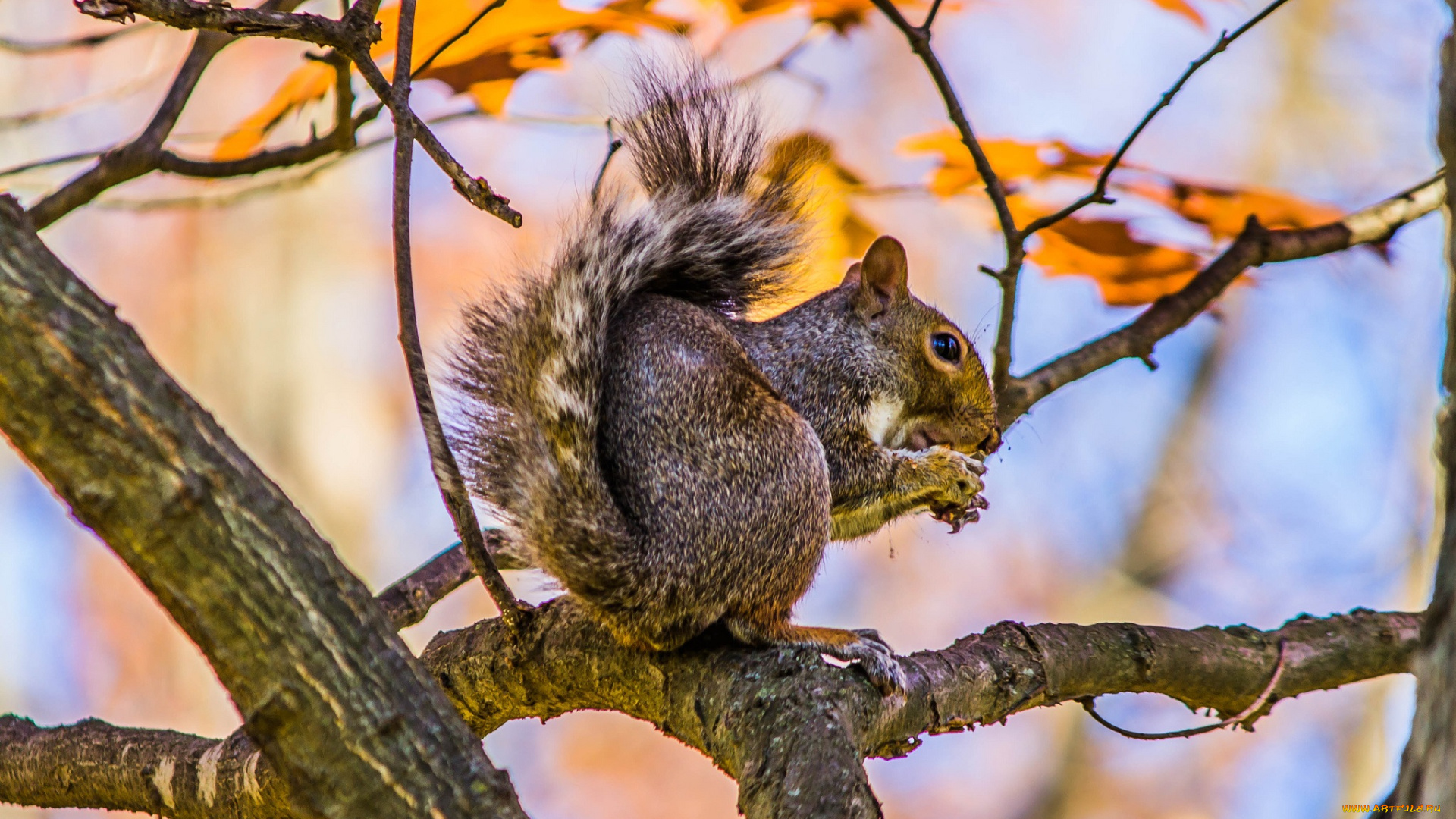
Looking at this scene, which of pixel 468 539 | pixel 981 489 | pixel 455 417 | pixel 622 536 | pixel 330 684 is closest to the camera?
pixel 330 684

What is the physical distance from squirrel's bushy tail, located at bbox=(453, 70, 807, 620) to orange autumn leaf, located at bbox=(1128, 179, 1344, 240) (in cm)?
76

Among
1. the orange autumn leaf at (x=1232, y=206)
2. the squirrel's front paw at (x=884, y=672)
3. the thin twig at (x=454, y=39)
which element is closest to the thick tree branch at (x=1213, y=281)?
the orange autumn leaf at (x=1232, y=206)

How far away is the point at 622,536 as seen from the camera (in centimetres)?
185

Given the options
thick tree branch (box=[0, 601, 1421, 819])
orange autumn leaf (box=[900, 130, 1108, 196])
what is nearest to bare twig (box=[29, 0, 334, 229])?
thick tree branch (box=[0, 601, 1421, 819])

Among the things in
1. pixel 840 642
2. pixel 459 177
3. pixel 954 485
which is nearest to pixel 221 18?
pixel 459 177

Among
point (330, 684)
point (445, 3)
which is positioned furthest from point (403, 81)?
point (330, 684)

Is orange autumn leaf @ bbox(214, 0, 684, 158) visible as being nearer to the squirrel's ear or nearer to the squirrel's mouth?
the squirrel's ear

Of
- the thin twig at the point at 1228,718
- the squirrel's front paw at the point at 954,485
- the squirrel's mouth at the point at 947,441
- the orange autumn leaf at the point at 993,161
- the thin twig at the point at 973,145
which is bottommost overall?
the thin twig at the point at 1228,718

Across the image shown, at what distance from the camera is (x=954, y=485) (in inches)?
90.7

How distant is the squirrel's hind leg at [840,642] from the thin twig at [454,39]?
3.25 feet

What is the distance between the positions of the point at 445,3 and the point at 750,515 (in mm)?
1064

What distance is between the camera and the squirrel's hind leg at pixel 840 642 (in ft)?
5.65

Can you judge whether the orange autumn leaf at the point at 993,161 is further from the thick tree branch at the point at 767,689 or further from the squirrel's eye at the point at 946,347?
the thick tree branch at the point at 767,689

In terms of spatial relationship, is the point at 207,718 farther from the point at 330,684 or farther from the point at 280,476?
the point at 330,684
